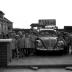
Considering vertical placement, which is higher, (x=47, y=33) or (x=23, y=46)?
(x=47, y=33)

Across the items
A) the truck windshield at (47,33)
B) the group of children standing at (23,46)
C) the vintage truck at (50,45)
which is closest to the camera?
the group of children standing at (23,46)

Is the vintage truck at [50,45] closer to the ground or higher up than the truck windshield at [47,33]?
closer to the ground

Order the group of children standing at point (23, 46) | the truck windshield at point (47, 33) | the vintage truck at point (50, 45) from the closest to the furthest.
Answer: the group of children standing at point (23, 46), the vintage truck at point (50, 45), the truck windshield at point (47, 33)

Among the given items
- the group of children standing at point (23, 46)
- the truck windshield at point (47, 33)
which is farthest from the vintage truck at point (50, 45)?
the truck windshield at point (47, 33)

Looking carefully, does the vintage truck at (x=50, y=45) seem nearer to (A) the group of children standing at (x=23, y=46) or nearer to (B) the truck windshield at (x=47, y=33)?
(A) the group of children standing at (x=23, y=46)

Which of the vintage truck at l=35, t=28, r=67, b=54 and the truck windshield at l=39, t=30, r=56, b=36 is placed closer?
the vintage truck at l=35, t=28, r=67, b=54

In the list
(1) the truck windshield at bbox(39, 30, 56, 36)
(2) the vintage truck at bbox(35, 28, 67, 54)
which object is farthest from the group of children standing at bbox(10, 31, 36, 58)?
(1) the truck windshield at bbox(39, 30, 56, 36)

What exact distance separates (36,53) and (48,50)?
94cm

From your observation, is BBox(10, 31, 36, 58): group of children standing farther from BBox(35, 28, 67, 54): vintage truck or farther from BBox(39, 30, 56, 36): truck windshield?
BBox(39, 30, 56, 36): truck windshield

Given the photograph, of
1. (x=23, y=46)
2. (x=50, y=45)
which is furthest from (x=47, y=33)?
(x=23, y=46)

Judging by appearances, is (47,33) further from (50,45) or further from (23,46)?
(23,46)

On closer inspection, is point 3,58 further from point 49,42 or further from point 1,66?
point 49,42

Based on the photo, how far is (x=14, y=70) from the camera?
25.5ft

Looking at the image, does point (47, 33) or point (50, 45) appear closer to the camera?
point (50, 45)
